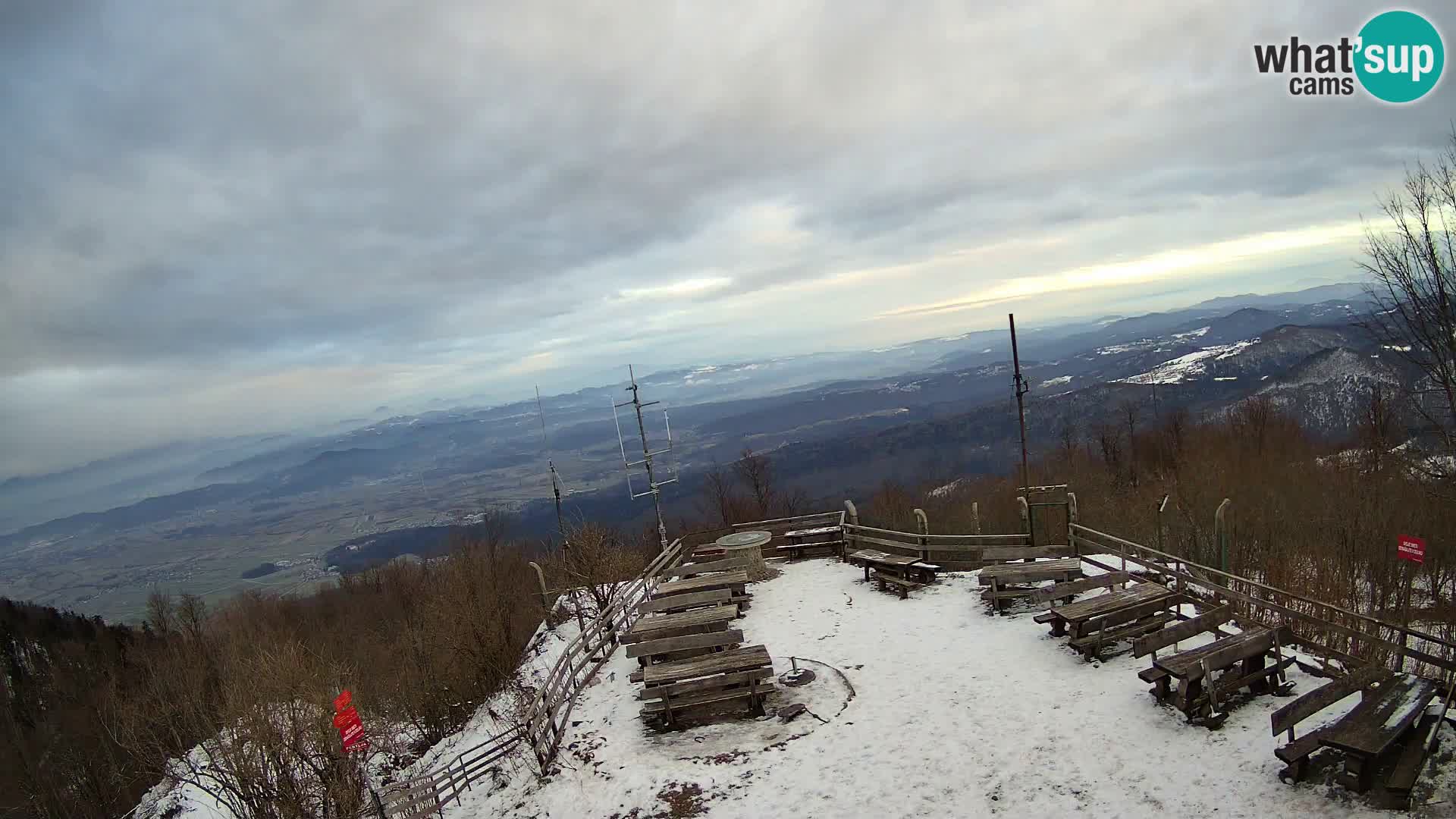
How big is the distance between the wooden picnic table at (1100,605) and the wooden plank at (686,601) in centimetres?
705

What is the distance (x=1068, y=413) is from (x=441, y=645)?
12488 centimetres

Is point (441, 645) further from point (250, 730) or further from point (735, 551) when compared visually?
point (250, 730)

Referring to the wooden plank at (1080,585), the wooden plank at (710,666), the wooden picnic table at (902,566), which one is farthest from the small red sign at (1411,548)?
the wooden plank at (710,666)

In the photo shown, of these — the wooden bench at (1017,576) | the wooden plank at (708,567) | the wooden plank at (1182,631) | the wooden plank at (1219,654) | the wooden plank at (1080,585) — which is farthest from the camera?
the wooden plank at (708,567)

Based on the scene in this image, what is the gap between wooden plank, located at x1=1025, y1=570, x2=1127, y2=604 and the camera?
12.7 metres

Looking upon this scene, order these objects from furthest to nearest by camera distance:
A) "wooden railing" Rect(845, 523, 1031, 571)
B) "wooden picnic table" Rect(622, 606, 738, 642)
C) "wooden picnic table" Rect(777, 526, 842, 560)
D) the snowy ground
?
"wooden picnic table" Rect(777, 526, 842, 560) < "wooden railing" Rect(845, 523, 1031, 571) < "wooden picnic table" Rect(622, 606, 738, 642) < the snowy ground

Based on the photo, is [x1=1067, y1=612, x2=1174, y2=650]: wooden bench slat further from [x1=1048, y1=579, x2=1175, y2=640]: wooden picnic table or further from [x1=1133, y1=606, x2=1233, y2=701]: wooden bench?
[x1=1133, y1=606, x2=1233, y2=701]: wooden bench

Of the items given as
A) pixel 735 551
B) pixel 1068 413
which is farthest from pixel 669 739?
pixel 1068 413

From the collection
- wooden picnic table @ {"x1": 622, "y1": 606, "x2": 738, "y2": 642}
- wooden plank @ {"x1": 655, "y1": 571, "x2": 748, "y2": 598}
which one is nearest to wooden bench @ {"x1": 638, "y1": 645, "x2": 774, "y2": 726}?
wooden picnic table @ {"x1": 622, "y1": 606, "x2": 738, "y2": 642}

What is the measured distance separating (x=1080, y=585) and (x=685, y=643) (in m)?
8.01

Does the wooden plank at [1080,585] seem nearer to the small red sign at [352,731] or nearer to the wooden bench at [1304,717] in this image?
the wooden bench at [1304,717]

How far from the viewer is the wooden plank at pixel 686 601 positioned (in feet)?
50.4

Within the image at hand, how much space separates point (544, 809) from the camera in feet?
30.5

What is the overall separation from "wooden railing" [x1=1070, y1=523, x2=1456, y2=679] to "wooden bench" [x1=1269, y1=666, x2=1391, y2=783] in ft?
2.26
